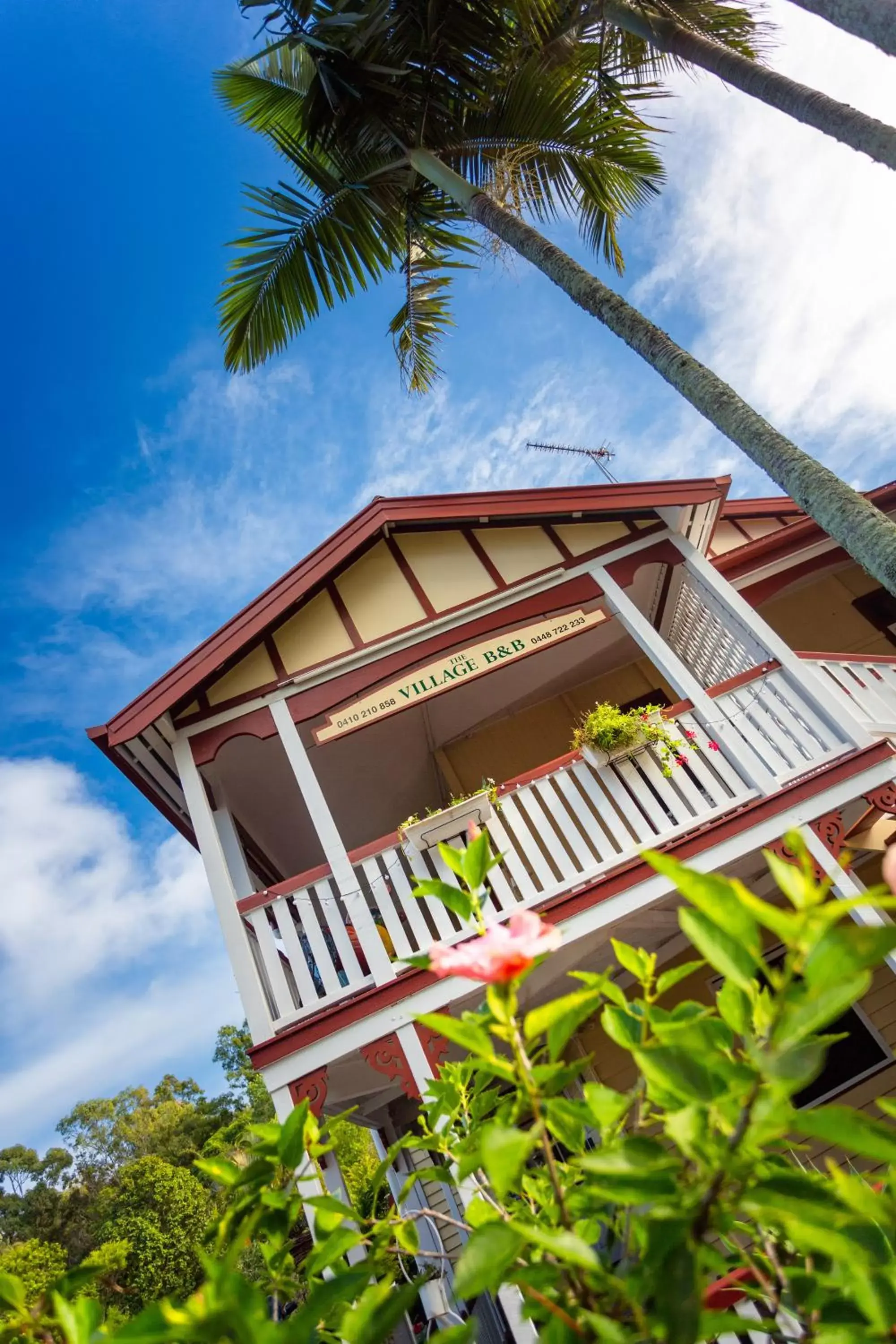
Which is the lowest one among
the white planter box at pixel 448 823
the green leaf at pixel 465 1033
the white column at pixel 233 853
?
the green leaf at pixel 465 1033

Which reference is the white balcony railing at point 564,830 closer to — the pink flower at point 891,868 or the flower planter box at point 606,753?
the flower planter box at point 606,753

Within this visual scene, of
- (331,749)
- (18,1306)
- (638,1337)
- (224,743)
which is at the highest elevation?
(331,749)

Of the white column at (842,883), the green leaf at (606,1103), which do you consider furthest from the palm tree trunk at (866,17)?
the green leaf at (606,1103)

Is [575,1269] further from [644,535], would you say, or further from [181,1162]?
[181,1162]

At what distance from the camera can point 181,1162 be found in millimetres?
32312

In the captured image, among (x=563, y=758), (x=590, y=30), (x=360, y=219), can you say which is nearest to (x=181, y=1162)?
(x=563, y=758)

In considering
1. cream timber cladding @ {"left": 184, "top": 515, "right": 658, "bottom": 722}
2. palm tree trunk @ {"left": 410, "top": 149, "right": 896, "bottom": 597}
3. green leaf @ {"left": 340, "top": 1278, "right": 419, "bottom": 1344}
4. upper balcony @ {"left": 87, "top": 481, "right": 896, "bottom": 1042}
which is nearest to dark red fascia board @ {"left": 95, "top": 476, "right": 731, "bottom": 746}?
upper balcony @ {"left": 87, "top": 481, "right": 896, "bottom": 1042}

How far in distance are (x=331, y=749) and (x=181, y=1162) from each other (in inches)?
1344

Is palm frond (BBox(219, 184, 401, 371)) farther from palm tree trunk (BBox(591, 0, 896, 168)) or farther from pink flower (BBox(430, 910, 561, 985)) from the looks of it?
pink flower (BBox(430, 910, 561, 985))

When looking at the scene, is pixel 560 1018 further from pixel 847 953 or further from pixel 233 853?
pixel 233 853

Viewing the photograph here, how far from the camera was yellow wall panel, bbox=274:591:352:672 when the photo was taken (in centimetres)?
679

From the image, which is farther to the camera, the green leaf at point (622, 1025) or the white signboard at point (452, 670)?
the white signboard at point (452, 670)

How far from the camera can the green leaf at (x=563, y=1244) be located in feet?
2.74

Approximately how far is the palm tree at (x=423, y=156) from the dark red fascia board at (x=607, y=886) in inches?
118
